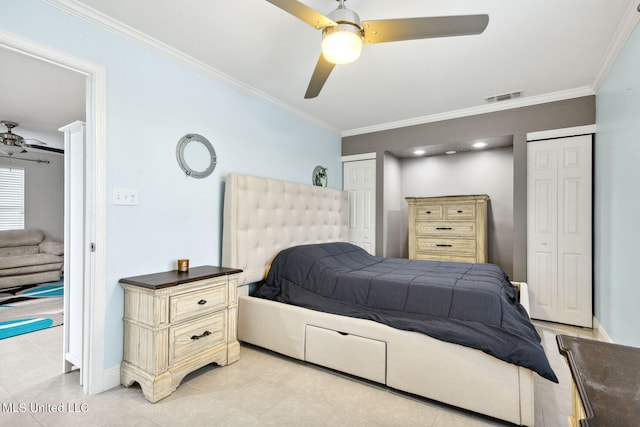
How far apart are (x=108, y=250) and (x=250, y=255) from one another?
1124mm

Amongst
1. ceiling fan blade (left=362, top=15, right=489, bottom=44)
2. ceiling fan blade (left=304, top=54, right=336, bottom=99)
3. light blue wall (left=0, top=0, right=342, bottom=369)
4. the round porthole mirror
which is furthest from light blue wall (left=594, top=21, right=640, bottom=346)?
the round porthole mirror

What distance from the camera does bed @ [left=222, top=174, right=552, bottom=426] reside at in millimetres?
1697

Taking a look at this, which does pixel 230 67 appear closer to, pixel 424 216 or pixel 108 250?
pixel 108 250

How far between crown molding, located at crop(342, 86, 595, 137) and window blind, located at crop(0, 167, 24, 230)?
611cm

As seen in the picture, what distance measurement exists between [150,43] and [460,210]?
363 cm

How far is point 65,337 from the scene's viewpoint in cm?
220

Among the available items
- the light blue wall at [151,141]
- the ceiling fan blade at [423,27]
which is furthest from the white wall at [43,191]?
the ceiling fan blade at [423,27]

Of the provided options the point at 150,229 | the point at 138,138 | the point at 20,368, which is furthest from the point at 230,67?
the point at 20,368

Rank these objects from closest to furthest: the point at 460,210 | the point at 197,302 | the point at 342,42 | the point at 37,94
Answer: the point at 342,42 → the point at 197,302 → the point at 37,94 → the point at 460,210

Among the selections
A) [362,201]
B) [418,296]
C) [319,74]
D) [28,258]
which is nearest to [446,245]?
[362,201]

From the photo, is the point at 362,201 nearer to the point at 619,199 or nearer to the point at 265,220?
the point at 265,220

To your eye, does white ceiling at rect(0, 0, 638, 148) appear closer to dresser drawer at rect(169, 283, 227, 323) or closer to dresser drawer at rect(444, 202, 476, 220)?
dresser drawer at rect(444, 202, 476, 220)

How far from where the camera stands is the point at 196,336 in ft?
6.92

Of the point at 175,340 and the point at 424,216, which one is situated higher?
the point at 424,216
